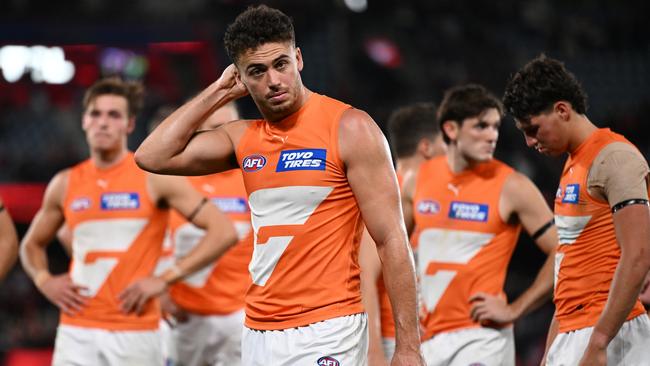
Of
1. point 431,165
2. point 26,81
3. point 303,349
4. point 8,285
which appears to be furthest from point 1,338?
point 303,349

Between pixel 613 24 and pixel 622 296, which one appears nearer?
pixel 622 296

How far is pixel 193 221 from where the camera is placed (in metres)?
6.54

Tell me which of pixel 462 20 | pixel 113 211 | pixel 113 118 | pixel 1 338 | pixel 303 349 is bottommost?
pixel 1 338

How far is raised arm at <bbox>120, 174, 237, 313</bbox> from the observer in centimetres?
645

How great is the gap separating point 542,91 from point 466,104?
64.5 inches

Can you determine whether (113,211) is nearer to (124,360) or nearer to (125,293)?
(125,293)

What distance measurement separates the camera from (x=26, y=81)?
59.2 feet

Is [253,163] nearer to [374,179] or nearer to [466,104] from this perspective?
[374,179]

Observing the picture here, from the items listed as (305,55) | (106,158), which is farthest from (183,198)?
(305,55)

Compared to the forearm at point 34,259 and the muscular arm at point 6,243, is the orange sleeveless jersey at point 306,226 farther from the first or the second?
the forearm at point 34,259

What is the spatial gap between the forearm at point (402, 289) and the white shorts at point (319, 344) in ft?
0.84

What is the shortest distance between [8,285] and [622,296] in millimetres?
14177

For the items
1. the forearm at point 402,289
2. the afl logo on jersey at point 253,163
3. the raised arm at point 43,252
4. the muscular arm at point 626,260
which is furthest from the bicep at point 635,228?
the raised arm at point 43,252

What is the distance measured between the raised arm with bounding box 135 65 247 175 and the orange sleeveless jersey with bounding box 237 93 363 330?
11.5 inches
